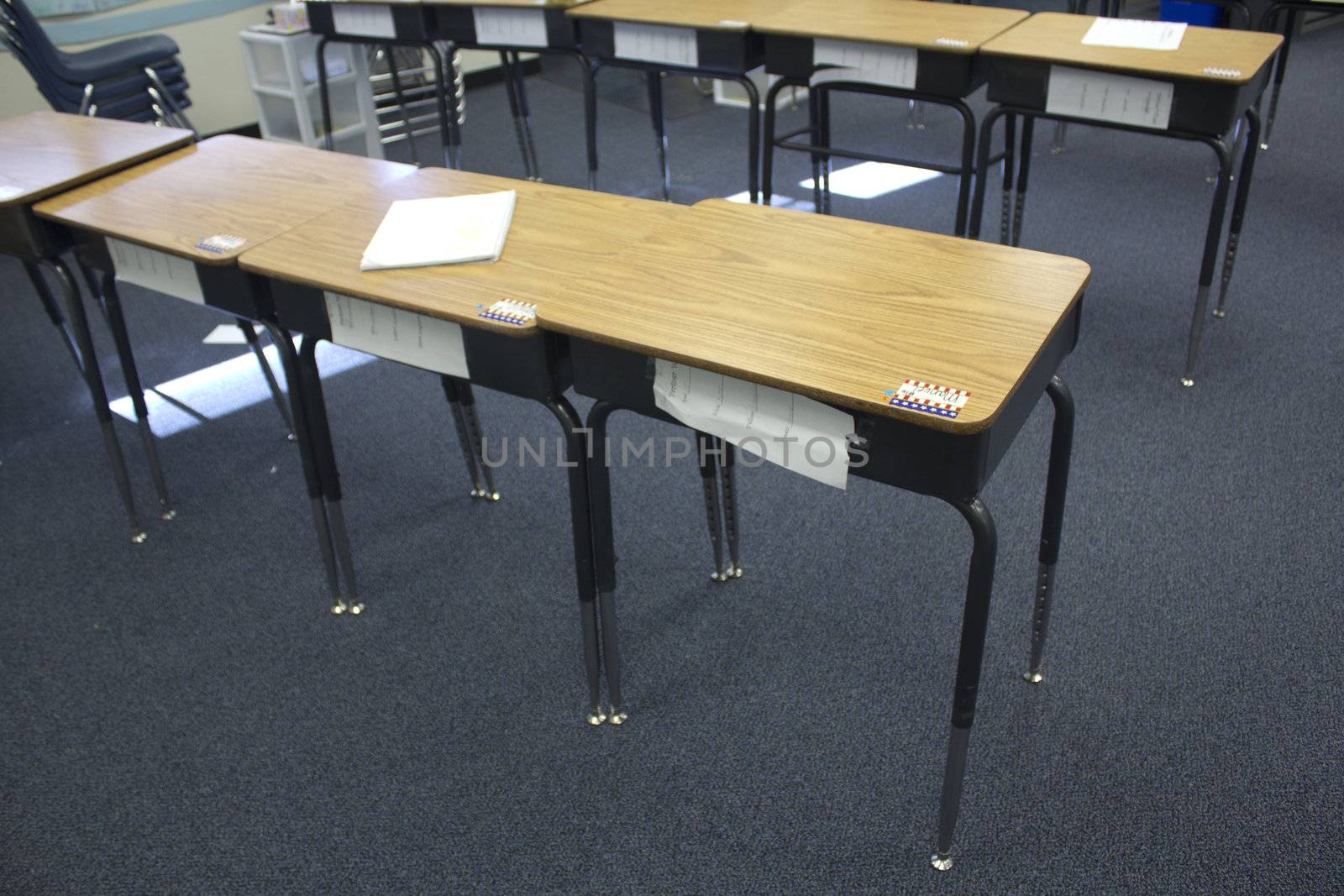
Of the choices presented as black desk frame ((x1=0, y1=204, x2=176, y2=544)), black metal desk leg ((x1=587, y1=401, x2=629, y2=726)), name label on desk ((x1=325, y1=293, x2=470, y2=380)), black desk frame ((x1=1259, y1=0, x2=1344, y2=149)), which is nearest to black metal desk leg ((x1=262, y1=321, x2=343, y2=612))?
name label on desk ((x1=325, y1=293, x2=470, y2=380))

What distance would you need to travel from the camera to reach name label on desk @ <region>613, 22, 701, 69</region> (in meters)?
3.14

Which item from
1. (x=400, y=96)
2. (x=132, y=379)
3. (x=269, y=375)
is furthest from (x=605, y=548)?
(x=400, y=96)

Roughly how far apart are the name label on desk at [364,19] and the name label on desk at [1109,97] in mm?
2391

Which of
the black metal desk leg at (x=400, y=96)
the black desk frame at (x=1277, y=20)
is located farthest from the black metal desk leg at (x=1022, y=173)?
the black metal desk leg at (x=400, y=96)

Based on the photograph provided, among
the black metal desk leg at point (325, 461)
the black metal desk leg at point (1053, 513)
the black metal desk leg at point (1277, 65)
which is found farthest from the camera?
the black metal desk leg at point (1277, 65)

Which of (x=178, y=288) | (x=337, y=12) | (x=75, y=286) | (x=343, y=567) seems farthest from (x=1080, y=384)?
(x=337, y=12)

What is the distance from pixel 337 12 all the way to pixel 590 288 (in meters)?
2.99

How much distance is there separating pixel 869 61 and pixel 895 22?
0.60 feet

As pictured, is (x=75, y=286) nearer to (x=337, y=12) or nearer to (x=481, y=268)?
(x=481, y=268)

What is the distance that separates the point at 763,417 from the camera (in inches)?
51.3

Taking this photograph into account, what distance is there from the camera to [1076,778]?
162cm

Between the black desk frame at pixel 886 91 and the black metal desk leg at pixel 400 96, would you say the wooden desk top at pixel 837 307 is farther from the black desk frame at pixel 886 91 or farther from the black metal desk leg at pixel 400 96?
the black metal desk leg at pixel 400 96

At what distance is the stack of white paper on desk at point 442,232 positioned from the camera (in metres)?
1.61

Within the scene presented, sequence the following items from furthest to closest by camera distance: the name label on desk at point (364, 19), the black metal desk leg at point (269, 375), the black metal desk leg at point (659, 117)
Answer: the name label on desk at point (364, 19), the black metal desk leg at point (659, 117), the black metal desk leg at point (269, 375)
